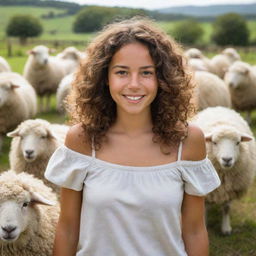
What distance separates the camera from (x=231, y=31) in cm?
6209

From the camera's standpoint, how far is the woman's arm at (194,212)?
2172 mm

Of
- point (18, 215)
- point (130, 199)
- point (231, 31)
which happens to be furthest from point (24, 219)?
point (231, 31)

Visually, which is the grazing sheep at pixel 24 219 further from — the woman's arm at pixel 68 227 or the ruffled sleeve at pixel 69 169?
the ruffled sleeve at pixel 69 169

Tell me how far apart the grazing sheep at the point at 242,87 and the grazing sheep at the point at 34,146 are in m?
6.15

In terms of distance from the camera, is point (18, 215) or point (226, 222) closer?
point (18, 215)

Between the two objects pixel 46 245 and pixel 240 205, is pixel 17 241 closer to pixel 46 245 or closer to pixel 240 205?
pixel 46 245

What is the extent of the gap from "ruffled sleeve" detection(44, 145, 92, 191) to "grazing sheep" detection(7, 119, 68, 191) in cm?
264

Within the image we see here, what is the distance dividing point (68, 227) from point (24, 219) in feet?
2.41

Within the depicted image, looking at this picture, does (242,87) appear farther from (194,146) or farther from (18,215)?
(194,146)

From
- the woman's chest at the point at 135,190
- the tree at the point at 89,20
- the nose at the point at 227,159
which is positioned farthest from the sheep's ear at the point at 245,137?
the tree at the point at 89,20

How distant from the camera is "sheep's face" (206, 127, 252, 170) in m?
4.41

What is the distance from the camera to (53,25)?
72.7m

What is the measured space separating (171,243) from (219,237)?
2.75m

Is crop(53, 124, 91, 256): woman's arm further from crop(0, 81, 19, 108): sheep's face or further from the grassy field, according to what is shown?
the grassy field
